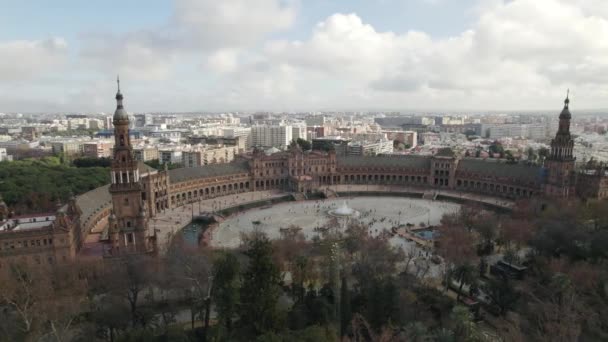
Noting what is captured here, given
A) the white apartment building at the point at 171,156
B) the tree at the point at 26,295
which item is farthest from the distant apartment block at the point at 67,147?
the tree at the point at 26,295

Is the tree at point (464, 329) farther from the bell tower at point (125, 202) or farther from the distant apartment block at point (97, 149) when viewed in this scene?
the distant apartment block at point (97, 149)

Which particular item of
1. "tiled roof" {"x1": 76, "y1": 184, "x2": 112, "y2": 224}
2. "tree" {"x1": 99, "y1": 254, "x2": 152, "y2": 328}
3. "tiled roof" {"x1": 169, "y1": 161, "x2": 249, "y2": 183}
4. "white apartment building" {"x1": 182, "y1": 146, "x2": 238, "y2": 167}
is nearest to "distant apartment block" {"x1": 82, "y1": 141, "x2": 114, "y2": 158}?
"white apartment building" {"x1": 182, "y1": 146, "x2": 238, "y2": 167}

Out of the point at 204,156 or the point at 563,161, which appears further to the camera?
the point at 204,156

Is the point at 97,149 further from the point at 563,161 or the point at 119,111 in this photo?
the point at 563,161

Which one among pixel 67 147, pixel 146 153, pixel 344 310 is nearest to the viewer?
pixel 344 310

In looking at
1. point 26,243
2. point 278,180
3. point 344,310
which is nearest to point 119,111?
point 26,243

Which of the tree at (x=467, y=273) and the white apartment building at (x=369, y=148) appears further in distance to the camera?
the white apartment building at (x=369, y=148)

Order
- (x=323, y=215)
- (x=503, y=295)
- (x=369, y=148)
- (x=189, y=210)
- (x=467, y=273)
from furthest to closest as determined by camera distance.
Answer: (x=369, y=148)
(x=189, y=210)
(x=323, y=215)
(x=467, y=273)
(x=503, y=295)

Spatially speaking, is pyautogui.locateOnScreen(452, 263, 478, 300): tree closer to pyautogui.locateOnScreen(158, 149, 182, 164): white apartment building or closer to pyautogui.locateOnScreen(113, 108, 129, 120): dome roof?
pyautogui.locateOnScreen(113, 108, 129, 120): dome roof

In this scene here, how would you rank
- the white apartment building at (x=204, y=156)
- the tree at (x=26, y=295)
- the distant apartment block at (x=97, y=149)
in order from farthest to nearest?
the distant apartment block at (x=97, y=149) < the white apartment building at (x=204, y=156) < the tree at (x=26, y=295)
